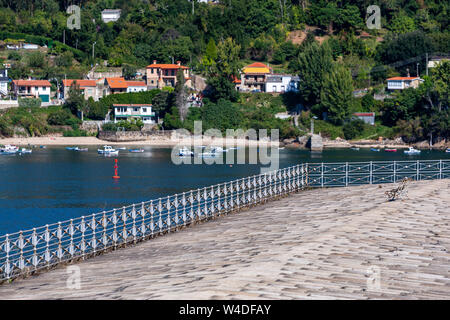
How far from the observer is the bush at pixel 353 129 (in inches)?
4854

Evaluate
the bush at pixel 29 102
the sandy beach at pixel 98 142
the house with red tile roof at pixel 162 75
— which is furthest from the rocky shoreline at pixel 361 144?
the bush at pixel 29 102

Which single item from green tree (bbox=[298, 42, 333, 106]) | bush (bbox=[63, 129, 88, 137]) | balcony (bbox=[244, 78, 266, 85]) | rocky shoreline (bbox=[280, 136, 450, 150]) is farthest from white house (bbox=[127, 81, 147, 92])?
green tree (bbox=[298, 42, 333, 106])

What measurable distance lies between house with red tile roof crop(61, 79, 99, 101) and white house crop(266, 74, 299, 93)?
31205 mm

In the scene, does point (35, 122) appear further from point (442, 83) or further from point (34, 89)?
point (442, 83)

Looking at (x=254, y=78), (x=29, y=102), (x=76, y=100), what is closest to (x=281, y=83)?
(x=254, y=78)

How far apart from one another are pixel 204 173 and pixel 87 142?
45335 millimetres

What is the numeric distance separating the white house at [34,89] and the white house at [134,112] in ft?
42.3

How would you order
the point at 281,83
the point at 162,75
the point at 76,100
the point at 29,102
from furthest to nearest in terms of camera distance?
the point at 281,83 < the point at 162,75 < the point at 29,102 < the point at 76,100

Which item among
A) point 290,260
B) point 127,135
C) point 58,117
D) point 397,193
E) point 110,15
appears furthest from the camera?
point 110,15

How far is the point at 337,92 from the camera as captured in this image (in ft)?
395

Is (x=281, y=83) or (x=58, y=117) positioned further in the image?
(x=281, y=83)

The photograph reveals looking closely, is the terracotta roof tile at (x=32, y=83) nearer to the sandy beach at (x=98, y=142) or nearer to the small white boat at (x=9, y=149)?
the sandy beach at (x=98, y=142)

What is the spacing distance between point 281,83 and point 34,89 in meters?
44.2
